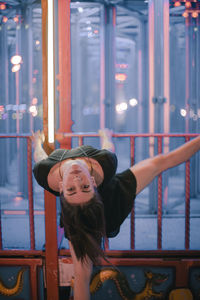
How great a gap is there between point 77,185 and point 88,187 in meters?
0.06

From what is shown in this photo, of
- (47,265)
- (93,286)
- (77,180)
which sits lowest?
(93,286)

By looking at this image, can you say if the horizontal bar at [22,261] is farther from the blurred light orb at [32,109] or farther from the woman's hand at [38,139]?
the blurred light orb at [32,109]

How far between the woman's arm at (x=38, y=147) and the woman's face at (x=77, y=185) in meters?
0.30

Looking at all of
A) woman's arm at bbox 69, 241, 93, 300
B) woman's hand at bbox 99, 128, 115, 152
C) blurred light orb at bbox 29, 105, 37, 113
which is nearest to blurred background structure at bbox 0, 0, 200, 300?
blurred light orb at bbox 29, 105, 37, 113

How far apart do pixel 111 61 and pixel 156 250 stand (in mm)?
2585

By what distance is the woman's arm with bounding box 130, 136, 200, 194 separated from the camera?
172cm

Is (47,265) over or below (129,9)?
below

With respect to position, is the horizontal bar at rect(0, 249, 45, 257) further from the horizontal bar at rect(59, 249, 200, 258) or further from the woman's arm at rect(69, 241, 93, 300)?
the woman's arm at rect(69, 241, 93, 300)

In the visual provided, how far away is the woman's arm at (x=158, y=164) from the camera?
172 centimetres

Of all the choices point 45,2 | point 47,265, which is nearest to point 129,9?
point 45,2

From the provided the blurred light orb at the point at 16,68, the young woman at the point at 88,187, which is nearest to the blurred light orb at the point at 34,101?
the blurred light orb at the point at 16,68

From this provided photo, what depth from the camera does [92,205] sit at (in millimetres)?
1454

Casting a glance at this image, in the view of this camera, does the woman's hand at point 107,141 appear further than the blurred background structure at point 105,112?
No

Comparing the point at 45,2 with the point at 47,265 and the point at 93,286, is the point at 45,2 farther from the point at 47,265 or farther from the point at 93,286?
the point at 93,286
